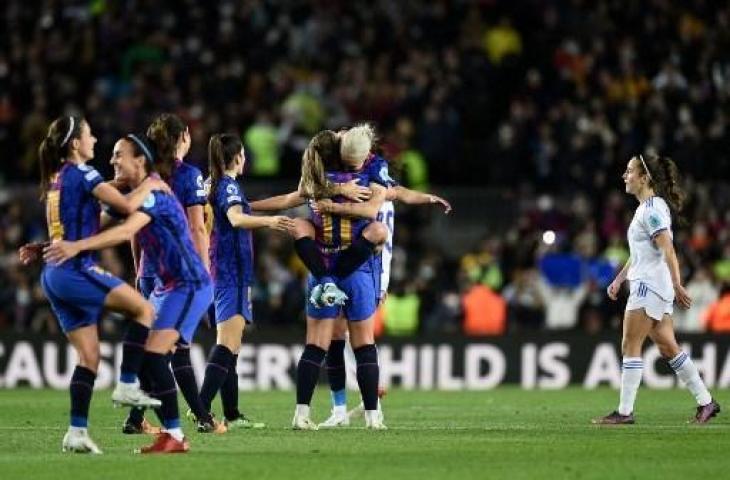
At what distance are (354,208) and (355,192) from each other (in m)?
0.14

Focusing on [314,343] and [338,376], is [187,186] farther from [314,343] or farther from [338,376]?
[338,376]

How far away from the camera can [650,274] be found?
15062 millimetres

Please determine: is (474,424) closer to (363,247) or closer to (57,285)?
(363,247)

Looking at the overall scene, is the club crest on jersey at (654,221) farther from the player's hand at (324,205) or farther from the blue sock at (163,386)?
the blue sock at (163,386)

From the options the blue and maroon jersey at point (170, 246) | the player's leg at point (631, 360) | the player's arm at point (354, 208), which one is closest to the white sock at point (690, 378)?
the player's leg at point (631, 360)

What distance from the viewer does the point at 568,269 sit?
2536 cm

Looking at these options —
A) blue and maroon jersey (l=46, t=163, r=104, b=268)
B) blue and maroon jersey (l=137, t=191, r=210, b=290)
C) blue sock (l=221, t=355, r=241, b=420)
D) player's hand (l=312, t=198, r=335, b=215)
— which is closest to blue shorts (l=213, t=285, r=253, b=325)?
blue sock (l=221, t=355, r=241, b=420)

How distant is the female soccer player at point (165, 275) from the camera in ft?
39.2

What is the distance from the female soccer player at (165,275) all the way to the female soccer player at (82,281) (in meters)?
0.11

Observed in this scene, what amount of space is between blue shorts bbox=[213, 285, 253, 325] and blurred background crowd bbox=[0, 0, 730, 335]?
10.5 metres

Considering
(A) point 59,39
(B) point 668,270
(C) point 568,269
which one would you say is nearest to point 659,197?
(B) point 668,270

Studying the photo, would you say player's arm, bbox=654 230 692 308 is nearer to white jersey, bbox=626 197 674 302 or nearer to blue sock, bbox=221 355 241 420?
white jersey, bbox=626 197 674 302

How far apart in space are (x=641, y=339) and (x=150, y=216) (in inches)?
197

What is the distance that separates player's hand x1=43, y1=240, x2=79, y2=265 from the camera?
38.2ft
